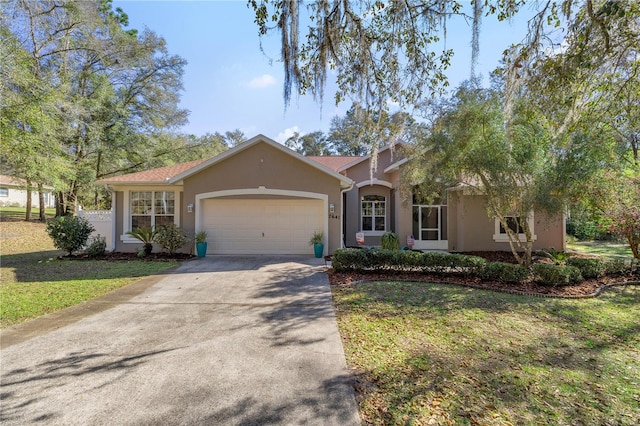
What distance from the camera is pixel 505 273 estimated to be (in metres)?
7.98

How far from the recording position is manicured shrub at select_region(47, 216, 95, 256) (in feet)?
36.6

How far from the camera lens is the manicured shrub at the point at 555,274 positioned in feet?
25.2

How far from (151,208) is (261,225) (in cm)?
480

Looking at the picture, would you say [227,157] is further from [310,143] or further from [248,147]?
[310,143]

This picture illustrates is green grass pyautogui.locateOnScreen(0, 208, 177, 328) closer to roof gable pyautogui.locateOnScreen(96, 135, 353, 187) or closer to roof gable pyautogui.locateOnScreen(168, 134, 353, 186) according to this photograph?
roof gable pyautogui.locateOnScreen(96, 135, 353, 187)

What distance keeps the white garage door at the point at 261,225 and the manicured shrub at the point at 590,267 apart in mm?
8302

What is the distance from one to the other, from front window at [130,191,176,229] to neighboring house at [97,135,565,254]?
0.04 meters

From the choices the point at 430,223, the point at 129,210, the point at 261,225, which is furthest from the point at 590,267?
the point at 129,210

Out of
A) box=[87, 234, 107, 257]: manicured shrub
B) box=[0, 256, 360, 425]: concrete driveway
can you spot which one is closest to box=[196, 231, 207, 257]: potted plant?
box=[87, 234, 107, 257]: manicured shrub

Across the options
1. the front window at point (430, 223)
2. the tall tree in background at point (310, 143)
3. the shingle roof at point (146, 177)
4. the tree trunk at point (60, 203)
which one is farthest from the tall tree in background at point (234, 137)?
the front window at point (430, 223)

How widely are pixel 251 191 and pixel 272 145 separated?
77.0 inches

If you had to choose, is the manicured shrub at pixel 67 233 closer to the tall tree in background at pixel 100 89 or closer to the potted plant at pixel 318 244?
the tall tree in background at pixel 100 89

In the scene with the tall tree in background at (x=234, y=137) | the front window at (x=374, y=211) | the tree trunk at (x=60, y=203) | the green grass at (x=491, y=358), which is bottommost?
the green grass at (x=491, y=358)

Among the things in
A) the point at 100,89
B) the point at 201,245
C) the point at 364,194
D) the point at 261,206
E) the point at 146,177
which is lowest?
the point at 201,245
